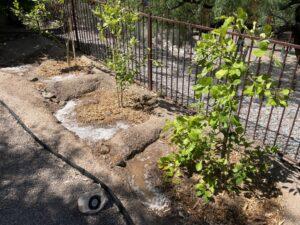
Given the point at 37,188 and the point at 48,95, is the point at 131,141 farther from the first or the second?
the point at 48,95

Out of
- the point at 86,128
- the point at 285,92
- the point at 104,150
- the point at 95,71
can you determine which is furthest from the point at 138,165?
the point at 95,71

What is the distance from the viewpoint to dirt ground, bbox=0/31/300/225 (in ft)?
10.2

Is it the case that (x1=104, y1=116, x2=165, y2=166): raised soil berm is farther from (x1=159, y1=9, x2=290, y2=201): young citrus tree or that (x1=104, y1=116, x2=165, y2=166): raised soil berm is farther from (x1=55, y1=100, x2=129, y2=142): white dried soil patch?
(x1=159, y1=9, x2=290, y2=201): young citrus tree

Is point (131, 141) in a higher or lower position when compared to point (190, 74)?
lower

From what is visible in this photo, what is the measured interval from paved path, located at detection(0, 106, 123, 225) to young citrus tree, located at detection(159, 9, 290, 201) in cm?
91

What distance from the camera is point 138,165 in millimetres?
3723

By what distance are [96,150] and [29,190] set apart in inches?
35.8

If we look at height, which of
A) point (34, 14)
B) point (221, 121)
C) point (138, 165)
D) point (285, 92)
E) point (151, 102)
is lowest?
point (138, 165)

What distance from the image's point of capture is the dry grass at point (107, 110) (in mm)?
4613

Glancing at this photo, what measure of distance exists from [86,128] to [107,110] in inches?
20.5

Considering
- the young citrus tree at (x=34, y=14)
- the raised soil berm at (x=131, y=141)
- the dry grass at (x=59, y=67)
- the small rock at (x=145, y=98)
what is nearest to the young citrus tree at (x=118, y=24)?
the small rock at (x=145, y=98)

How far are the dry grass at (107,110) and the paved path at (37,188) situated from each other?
94 cm

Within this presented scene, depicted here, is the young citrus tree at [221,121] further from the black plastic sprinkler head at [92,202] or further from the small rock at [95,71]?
the small rock at [95,71]

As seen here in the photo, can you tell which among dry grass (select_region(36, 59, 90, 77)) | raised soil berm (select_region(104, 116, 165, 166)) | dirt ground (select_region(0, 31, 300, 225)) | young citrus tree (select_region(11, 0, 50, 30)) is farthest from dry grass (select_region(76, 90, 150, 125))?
young citrus tree (select_region(11, 0, 50, 30))
